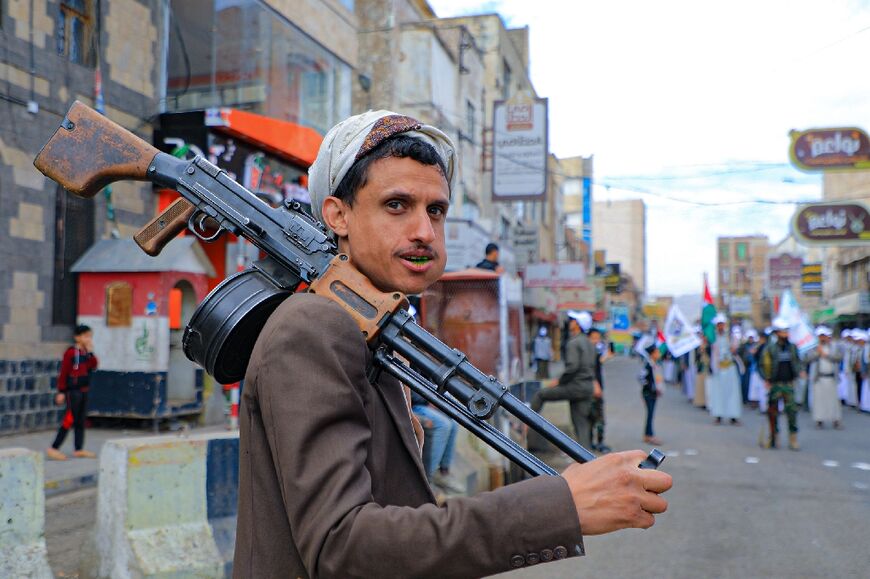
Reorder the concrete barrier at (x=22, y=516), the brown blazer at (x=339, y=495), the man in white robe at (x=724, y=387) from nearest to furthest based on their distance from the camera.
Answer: the brown blazer at (x=339, y=495) < the concrete barrier at (x=22, y=516) < the man in white robe at (x=724, y=387)

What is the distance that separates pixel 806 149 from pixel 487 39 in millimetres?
18326

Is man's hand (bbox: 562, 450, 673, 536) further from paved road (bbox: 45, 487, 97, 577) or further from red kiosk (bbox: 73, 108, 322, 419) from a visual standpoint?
red kiosk (bbox: 73, 108, 322, 419)

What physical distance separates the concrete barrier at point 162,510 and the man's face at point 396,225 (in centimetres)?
309

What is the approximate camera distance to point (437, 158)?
1.69 meters

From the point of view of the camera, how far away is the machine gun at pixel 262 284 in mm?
1538

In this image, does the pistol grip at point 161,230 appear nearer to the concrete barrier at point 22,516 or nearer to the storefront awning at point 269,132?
the concrete barrier at point 22,516

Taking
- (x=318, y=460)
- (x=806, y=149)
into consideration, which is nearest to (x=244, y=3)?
(x=806, y=149)

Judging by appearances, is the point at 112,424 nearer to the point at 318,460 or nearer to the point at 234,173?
the point at 234,173

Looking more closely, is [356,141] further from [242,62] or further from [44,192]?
[242,62]

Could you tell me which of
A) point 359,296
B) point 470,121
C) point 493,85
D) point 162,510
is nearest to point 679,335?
point 470,121

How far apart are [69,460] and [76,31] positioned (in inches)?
253

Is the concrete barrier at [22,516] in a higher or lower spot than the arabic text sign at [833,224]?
lower

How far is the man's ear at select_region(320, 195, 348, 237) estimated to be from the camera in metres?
1.70

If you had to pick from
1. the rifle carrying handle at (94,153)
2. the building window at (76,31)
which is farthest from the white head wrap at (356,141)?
the building window at (76,31)
